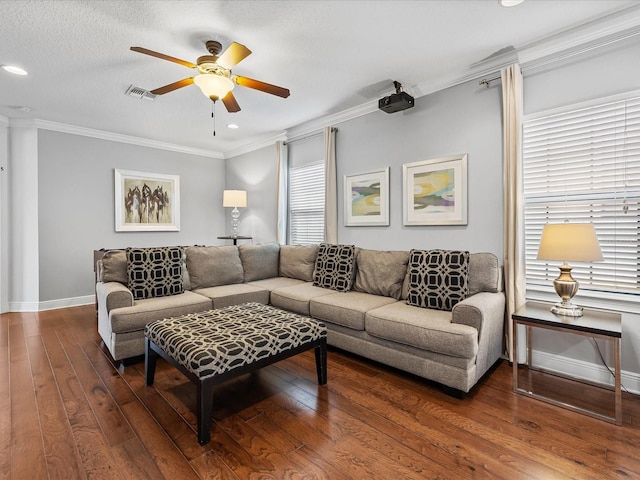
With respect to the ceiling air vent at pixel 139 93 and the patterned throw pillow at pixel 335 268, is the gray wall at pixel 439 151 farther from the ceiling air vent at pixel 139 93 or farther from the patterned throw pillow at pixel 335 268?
the ceiling air vent at pixel 139 93

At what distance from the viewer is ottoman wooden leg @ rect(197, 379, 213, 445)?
172 centimetres

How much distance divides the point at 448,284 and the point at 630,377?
1.35 metres

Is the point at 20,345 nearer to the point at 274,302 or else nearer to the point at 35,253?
the point at 35,253

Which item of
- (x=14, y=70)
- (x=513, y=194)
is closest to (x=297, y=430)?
(x=513, y=194)

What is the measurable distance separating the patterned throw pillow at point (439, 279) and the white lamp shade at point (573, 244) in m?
0.64

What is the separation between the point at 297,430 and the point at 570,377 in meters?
2.19

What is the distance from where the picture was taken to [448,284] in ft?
8.87

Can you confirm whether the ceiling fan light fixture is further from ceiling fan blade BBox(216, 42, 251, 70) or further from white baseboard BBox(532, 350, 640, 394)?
white baseboard BBox(532, 350, 640, 394)

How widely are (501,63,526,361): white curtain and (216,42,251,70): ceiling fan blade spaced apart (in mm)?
2170

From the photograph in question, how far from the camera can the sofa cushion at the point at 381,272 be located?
315cm

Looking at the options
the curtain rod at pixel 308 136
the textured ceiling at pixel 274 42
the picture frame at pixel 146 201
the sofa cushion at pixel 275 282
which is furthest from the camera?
the picture frame at pixel 146 201

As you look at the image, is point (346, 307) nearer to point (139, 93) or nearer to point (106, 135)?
point (139, 93)

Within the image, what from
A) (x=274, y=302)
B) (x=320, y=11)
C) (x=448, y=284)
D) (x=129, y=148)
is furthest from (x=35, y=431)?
(x=129, y=148)

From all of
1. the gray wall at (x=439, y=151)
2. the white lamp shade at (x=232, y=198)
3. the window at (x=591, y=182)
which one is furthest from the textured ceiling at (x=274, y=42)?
the white lamp shade at (x=232, y=198)
